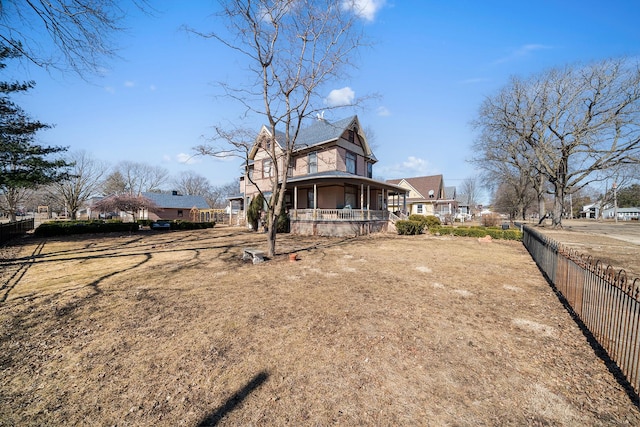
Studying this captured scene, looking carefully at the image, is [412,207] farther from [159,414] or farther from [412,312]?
[159,414]

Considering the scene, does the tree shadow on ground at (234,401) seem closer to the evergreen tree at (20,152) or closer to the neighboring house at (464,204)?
the evergreen tree at (20,152)

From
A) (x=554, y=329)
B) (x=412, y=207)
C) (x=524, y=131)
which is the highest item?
(x=524, y=131)

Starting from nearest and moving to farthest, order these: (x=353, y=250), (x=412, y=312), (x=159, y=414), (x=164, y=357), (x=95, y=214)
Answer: (x=159, y=414)
(x=164, y=357)
(x=412, y=312)
(x=353, y=250)
(x=95, y=214)

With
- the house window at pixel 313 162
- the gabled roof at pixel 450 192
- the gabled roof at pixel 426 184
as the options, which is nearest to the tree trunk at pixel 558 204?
the gabled roof at pixel 426 184

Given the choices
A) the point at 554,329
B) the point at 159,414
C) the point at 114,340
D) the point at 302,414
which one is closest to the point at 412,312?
the point at 554,329

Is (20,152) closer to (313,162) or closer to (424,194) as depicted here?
(313,162)

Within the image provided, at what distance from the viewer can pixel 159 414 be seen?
2.53m

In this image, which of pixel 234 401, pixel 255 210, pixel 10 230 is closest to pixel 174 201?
pixel 10 230

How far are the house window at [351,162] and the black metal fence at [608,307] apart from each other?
17.2 meters

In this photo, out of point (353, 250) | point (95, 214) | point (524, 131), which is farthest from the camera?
point (95, 214)

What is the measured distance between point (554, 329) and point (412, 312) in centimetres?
234

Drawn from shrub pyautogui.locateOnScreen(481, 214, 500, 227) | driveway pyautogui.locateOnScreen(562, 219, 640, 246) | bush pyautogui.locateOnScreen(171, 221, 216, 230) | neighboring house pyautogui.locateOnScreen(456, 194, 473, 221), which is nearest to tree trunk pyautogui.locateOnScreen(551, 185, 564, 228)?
driveway pyautogui.locateOnScreen(562, 219, 640, 246)

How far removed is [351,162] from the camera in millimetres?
22500

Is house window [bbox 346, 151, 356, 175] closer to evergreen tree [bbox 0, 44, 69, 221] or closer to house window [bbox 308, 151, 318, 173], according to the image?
house window [bbox 308, 151, 318, 173]
